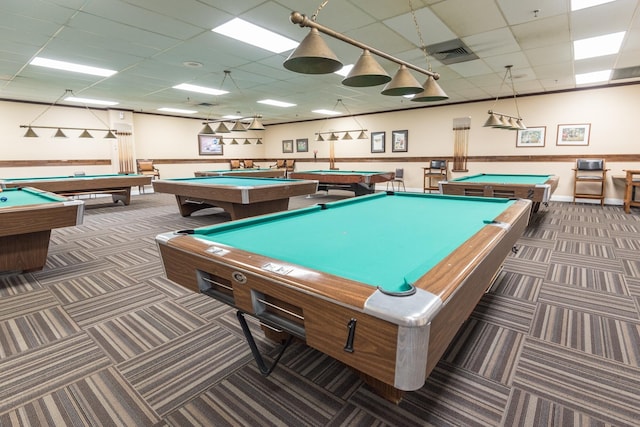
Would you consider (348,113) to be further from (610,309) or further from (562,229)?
(610,309)

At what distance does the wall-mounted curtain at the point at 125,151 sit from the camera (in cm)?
927

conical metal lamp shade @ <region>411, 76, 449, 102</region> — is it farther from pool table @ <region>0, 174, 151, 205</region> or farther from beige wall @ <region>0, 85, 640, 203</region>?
beige wall @ <region>0, 85, 640, 203</region>

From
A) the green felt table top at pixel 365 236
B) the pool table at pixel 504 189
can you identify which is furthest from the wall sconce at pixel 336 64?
the pool table at pixel 504 189

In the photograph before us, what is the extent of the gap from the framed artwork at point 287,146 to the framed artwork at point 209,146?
8.27ft

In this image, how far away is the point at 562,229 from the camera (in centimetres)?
468

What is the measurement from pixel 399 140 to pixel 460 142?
1827 millimetres

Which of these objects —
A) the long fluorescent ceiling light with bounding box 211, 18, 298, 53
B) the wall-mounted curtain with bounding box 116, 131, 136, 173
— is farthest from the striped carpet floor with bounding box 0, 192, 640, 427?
the wall-mounted curtain with bounding box 116, 131, 136, 173

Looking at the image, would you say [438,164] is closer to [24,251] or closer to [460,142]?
[460,142]

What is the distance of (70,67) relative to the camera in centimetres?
521

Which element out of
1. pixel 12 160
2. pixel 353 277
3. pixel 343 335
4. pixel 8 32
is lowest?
pixel 343 335

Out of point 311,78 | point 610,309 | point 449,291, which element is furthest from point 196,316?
point 311,78

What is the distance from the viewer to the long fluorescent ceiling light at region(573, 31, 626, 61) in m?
4.15

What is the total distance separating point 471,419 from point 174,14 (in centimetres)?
423

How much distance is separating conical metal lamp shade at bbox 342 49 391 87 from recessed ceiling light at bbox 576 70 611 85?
243 inches
